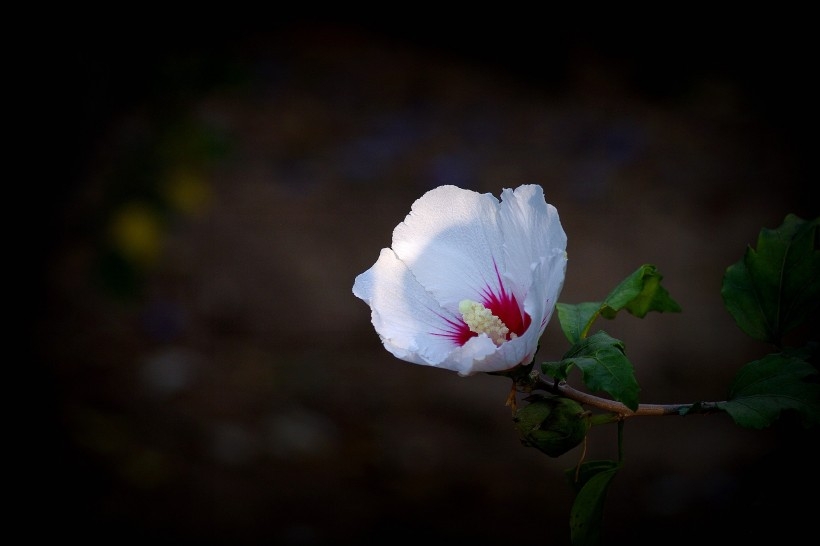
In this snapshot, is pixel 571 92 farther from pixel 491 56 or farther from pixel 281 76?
pixel 281 76

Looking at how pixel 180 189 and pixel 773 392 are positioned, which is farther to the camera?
pixel 180 189

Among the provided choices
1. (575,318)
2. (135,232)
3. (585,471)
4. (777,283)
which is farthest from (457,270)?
(135,232)

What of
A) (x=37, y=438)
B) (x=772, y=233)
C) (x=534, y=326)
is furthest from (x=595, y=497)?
(x=37, y=438)

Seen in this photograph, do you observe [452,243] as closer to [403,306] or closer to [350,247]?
[403,306]

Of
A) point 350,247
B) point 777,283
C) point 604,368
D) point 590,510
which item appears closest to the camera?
point 604,368

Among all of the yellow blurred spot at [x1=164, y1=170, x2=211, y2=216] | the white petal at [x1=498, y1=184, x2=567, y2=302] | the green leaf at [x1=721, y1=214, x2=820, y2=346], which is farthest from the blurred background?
Answer: the white petal at [x1=498, y1=184, x2=567, y2=302]

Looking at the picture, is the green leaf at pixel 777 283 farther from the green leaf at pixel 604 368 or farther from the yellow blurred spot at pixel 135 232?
the yellow blurred spot at pixel 135 232
